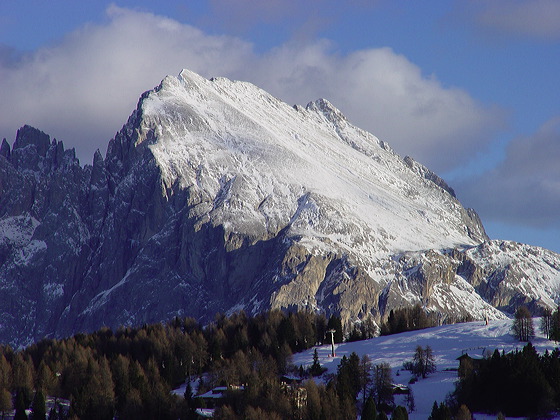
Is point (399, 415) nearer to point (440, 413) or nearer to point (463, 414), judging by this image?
point (440, 413)

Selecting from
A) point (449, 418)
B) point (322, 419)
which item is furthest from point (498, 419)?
point (322, 419)

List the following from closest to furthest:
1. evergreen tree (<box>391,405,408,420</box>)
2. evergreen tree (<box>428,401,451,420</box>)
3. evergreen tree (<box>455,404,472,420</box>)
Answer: evergreen tree (<box>428,401,451,420</box>), evergreen tree (<box>391,405,408,420</box>), evergreen tree (<box>455,404,472,420</box>)

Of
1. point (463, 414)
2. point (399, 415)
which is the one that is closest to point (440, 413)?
point (463, 414)

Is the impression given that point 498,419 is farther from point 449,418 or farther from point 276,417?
point 276,417

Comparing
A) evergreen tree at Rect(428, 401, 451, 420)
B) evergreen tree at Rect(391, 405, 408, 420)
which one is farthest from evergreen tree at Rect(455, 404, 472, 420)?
evergreen tree at Rect(391, 405, 408, 420)

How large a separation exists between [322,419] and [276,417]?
7.24 metres

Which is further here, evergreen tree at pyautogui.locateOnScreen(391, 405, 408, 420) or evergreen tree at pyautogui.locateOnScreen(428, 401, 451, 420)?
evergreen tree at pyautogui.locateOnScreen(391, 405, 408, 420)

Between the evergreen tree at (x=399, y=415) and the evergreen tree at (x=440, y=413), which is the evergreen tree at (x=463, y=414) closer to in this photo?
the evergreen tree at (x=440, y=413)

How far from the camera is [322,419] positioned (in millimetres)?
198625

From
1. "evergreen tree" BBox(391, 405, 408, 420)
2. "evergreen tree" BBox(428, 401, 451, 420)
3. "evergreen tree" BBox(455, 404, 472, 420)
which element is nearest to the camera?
"evergreen tree" BBox(428, 401, 451, 420)

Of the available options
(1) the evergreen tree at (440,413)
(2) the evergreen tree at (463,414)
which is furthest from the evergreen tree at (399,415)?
(2) the evergreen tree at (463,414)

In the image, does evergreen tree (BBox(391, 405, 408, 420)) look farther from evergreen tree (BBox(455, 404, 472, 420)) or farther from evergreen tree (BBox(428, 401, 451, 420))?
evergreen tree (BBox(455, 404, 472, 420))

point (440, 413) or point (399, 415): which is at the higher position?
point (399, 415)

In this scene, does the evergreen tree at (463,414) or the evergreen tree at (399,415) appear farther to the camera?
the evergreen tree at (463,414)
